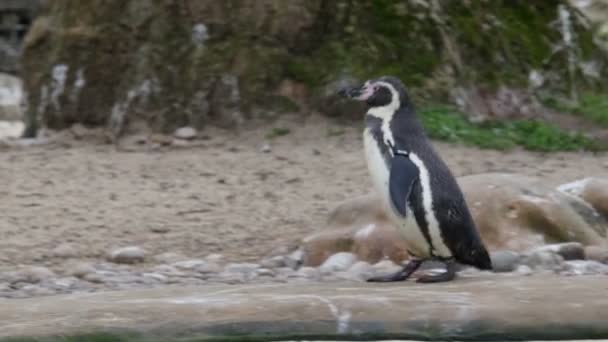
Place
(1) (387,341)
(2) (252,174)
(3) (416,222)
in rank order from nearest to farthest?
1. (1) (387,341)
2. (3) (416,222)
3. (2) (252,174)

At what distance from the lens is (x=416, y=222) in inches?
200

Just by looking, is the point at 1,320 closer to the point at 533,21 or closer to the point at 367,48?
the point at 367,48

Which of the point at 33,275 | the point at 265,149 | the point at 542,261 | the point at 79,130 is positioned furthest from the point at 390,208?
the point at 79,130

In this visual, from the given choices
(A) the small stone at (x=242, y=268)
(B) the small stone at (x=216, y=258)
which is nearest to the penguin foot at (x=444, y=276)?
(A) the small stone at (x=242, y=268)

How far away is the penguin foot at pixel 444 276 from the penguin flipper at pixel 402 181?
24 cm

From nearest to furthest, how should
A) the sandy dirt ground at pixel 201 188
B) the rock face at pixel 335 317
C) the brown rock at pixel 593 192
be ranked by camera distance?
the rock face at pixel 335 317
the sandy dirt ground at pixel 201 188
the brown rock at pixel 593 192

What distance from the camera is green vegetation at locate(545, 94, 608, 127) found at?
8.91 m

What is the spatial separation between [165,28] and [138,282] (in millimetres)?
3184

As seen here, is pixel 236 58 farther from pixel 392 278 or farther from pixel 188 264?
pixel 392 278

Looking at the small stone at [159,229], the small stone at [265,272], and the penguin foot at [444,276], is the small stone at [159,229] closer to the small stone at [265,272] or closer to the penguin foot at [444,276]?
the small stone at [265,272]

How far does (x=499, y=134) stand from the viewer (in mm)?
8477

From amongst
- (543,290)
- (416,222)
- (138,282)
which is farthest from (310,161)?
(543,290)

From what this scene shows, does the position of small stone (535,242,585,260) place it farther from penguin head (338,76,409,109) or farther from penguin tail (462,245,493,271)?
penguin head (338,76,409,109)

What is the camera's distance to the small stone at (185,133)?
8.42 m
